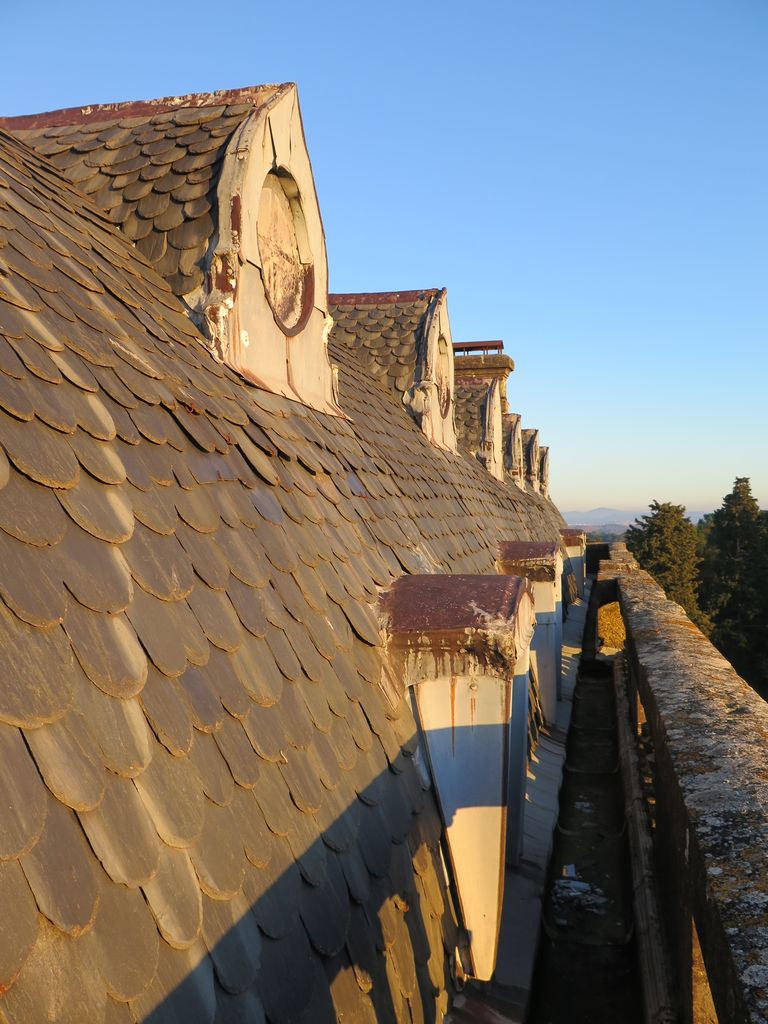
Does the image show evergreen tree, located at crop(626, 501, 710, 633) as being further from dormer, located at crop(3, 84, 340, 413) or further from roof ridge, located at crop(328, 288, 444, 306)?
dormer, located at crop(3, 84, 340, 413)

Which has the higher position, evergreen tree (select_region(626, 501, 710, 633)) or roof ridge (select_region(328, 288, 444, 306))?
roof ridge (select_region(328, 288, 444, 306))

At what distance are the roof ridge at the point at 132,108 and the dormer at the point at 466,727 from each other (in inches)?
106

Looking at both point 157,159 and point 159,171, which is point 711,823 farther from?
point 157,159

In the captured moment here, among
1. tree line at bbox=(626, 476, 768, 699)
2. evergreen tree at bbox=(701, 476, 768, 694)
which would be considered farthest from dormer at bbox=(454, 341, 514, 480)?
evergreen tree at bbox=(701, 476, 768, 694)

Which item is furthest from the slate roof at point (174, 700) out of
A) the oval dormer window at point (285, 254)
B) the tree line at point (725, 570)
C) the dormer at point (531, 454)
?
the tree line at point (725, 570)

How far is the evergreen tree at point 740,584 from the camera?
126 ft

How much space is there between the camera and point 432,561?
384 cm

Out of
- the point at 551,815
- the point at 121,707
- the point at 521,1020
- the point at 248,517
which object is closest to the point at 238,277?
the point at 248,517

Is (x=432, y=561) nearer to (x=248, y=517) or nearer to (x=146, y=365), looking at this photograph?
(x=248, y=517)

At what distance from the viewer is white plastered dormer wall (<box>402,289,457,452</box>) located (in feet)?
22.7

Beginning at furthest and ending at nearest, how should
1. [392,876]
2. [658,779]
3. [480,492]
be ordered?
[480,492]
[658,779]
[392,876]

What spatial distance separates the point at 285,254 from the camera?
12.0 feet

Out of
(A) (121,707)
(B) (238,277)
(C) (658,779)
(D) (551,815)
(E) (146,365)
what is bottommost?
(D) (551,815)

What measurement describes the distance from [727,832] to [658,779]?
163cm
